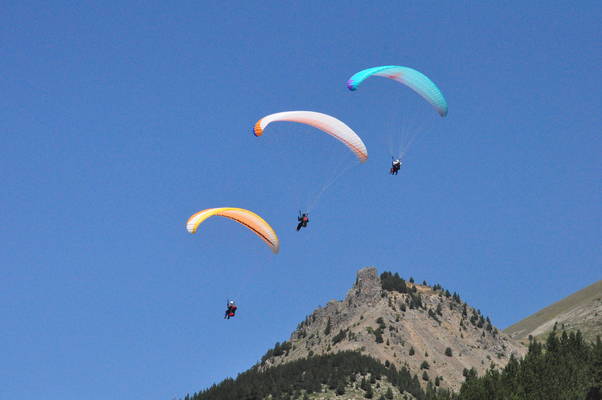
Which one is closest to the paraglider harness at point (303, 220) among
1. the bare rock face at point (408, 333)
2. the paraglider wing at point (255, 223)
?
the paraglider wing at point (255, 223)

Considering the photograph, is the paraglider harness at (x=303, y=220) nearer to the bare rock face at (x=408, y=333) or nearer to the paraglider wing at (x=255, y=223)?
the paraglider wing at (x=255, y=223)

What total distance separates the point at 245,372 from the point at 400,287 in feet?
104

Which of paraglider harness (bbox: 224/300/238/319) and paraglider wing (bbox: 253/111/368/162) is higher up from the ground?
paraglider wing (bbox: 253/111/368/162)

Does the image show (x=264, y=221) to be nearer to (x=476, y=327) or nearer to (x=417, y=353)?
(x=417, y=353)

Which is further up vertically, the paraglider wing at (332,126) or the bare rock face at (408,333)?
the bare rock face at (408,333)

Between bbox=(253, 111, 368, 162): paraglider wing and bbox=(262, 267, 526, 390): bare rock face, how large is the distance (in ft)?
170

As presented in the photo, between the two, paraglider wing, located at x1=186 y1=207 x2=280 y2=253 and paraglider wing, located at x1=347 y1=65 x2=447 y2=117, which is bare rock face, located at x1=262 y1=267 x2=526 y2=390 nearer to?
paraglider wing, located at x1=186 y1=207 x2=280 y2=253

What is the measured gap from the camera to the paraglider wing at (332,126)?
75562 millimetres

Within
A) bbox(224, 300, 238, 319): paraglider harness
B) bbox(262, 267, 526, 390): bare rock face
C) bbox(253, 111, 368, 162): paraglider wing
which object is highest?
bbox(262, 267, 526, 390): bare rock face

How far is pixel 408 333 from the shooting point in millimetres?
133625

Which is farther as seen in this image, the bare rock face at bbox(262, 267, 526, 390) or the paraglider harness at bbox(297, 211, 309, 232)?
the bare rock face at bbox(262, 267, 526, 390)

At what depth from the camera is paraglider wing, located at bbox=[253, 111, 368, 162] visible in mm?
75562

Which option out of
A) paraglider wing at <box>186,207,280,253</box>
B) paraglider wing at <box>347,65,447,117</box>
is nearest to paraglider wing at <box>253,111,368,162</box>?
paraglider wing at <box>347,65,447,117</box>

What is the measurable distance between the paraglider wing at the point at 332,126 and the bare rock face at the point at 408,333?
170 ft
